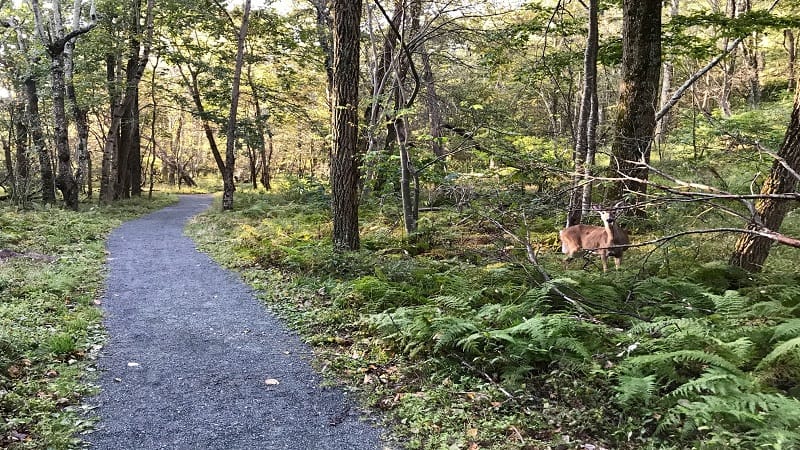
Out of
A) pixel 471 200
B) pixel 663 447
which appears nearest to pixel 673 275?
pixel 471 200

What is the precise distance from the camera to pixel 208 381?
4.80m

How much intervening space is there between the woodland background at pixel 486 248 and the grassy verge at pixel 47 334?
30 millimetres

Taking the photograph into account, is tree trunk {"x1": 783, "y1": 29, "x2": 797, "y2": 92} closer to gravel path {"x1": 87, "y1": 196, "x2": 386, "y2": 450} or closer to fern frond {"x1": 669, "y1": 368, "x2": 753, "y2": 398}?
fern frond {"x1": 669, "y1": 368, "x2": 753, "y2": 398}

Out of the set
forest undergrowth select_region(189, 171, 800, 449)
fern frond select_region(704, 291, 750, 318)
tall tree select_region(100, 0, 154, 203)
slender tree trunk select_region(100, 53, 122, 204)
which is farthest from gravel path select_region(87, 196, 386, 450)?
tall tree select_region(100, 0, 154, 203)

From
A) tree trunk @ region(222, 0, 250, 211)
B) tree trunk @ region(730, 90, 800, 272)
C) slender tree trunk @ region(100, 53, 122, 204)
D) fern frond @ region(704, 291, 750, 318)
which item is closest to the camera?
fern frond @ region(704, 291, 750, 318)

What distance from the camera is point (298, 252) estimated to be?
903 centimetres

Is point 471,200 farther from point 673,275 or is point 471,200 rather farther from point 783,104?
point 783,104

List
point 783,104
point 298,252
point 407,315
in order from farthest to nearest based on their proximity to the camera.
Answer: point 783,104 → point 298,252 → point 407,315

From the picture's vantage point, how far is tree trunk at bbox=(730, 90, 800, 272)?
6.18 m

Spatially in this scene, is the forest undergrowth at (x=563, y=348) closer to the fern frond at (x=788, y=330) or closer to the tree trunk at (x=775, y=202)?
the fern frond at (x=788, y=330)

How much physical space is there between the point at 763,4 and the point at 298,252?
2048 centimetres

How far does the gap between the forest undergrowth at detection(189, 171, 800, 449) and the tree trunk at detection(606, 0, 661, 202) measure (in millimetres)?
1570

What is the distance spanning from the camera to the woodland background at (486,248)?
3773mm

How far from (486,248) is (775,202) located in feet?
15.2
